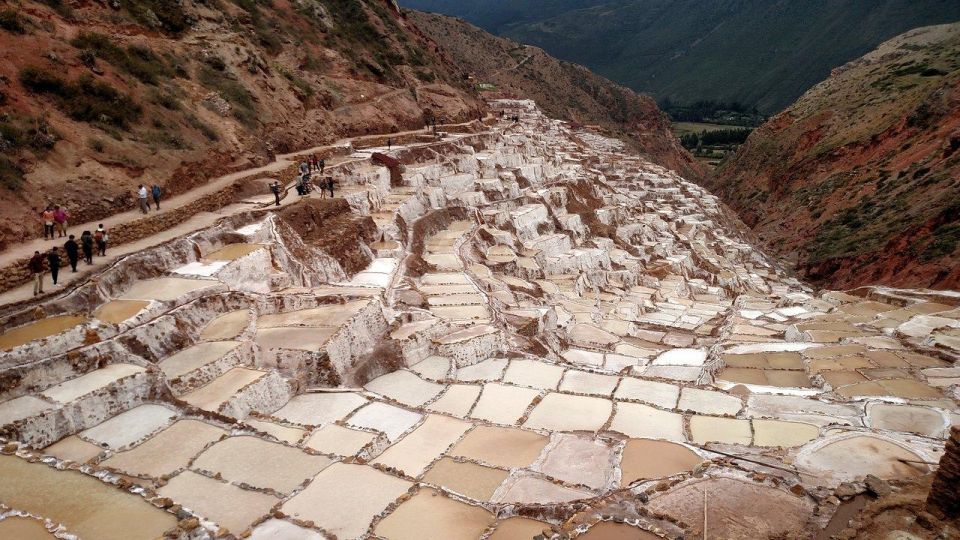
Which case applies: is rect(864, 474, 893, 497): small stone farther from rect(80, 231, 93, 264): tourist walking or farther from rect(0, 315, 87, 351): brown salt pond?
rect(80, 231, 93, 264): tourist walking

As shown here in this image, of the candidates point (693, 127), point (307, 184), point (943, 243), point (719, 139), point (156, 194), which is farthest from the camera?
point (693, 127)

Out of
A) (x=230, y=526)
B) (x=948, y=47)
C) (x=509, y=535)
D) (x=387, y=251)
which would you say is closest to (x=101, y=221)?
(x=387, y=251)

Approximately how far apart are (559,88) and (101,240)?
84.7 meters

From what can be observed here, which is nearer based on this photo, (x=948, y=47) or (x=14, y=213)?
(x=14, y=213)

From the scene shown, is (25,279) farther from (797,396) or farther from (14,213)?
(797,396)

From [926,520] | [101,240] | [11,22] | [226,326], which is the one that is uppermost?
[11,22]

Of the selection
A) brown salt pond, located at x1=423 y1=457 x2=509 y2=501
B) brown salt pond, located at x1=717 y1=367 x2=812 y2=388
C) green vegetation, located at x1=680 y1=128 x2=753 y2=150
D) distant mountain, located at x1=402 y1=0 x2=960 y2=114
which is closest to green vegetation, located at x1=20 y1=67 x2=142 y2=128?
brown salt pond, located at x1=423 y1=457 x2=509 y2=501

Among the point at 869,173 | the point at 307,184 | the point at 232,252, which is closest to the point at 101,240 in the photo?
the point at 232,252

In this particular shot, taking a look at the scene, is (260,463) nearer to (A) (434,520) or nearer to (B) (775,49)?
(A) (434,520)

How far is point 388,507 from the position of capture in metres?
7.93

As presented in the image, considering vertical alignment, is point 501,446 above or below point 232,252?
below

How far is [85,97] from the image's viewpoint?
17.7 metres

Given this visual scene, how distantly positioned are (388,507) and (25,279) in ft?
31.3

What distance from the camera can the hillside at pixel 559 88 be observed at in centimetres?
8344
